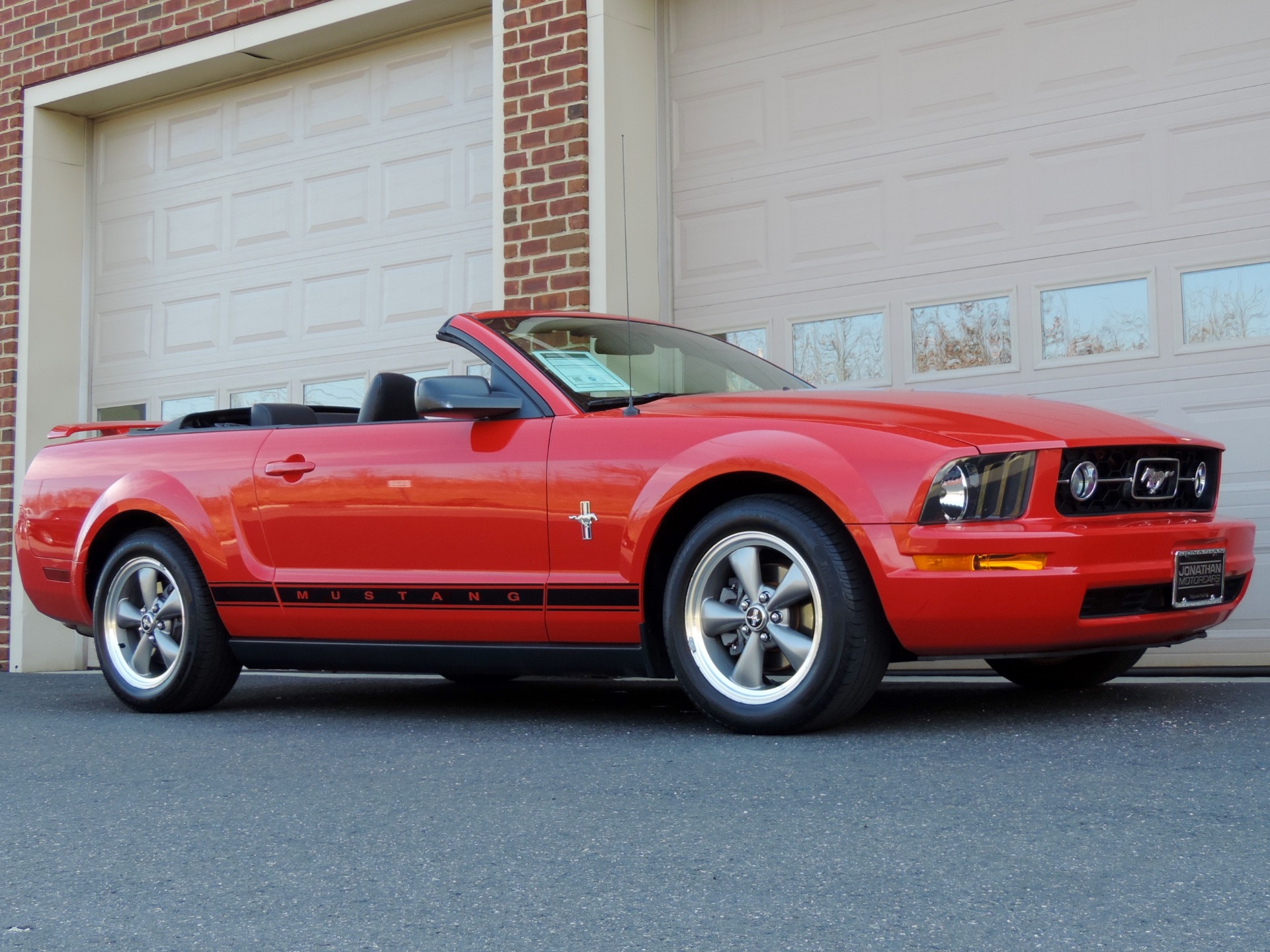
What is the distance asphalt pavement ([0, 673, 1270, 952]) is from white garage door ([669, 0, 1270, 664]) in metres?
2.15

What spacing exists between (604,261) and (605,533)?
3.83m

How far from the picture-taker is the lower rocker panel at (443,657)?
484cm

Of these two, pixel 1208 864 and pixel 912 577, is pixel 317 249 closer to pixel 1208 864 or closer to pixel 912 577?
pixel 912 577

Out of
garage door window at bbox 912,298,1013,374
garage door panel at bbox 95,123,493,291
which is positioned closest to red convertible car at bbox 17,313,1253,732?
garage door window at bbox 912,298,1013,374

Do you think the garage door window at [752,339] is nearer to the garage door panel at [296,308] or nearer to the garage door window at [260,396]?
the garage door panel at [296,308]

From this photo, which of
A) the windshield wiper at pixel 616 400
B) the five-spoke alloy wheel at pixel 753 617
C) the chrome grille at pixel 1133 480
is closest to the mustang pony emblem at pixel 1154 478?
the chrome grille at pixel 1133 480

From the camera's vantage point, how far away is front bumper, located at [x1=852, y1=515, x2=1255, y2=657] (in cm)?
417

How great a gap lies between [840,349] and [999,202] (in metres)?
1.10

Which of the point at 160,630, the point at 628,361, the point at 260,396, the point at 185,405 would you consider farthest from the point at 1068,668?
the point at 185,405

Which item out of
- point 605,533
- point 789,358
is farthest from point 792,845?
point 789,358

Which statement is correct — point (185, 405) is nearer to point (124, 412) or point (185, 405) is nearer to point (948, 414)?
point (124, 412)

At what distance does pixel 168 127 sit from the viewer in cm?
1131

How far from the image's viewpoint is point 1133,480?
14.6ft

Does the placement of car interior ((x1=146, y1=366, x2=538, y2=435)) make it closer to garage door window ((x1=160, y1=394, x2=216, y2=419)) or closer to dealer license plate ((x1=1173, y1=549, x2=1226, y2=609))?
dealer license plate ((x1=1173, y1=549, x2=1226, y2=609))
